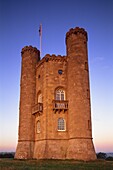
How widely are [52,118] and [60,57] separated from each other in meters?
8.87

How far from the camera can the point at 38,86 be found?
35.7 metres

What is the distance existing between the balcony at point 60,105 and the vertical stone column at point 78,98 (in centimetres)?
78

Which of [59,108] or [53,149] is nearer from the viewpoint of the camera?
[53,149]

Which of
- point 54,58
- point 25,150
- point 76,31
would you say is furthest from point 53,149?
point 76,31

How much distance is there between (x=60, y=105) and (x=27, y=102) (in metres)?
6.75

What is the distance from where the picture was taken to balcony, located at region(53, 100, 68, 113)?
31438 millimetres

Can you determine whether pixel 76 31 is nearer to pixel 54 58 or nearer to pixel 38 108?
pixel 54 58

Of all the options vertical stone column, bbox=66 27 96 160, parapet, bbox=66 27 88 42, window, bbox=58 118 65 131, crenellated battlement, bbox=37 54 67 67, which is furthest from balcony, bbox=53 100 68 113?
parapet, bbox=66 27 88 42

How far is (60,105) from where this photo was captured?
31.6m

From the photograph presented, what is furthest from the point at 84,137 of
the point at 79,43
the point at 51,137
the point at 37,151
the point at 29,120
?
the point at 79,43

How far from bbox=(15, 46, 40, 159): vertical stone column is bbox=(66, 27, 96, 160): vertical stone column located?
684 centimetres

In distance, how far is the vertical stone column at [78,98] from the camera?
94.4ft

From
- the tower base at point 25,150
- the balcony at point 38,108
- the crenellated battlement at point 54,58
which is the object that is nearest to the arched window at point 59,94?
the balcony at point 38,108

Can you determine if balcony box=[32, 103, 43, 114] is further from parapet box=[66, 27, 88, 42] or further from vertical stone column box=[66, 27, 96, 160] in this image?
parapet box=[66, 27, 88, 42]
